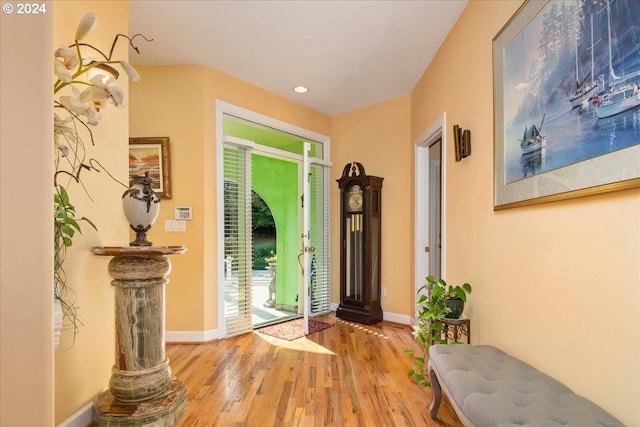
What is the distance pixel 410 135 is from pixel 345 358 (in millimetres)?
2683

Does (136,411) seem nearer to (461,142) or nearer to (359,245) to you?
(461,142)

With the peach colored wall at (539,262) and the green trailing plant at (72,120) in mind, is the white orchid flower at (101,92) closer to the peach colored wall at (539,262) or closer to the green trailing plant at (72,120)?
the green trailing plant at (72,120)

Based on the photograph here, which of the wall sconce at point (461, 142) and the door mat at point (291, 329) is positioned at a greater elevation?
the wall sconce at point (461, 142)

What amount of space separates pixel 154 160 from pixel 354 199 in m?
2.38

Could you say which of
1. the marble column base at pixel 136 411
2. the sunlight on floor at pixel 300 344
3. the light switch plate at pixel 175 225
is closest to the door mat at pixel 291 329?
the sunlight on floor at pixel 300 344

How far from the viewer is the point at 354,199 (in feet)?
13.5

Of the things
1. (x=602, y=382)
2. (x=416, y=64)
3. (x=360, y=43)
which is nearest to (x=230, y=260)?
(x=360, y=43)

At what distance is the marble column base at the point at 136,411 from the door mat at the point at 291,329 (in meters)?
1.64

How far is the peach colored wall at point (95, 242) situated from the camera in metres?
1.70

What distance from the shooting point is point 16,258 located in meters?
0.58

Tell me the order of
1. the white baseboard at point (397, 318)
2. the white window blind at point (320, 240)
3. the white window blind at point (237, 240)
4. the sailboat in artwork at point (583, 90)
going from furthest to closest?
the white window blind at point (320, 240)
the white baseboard at point (397, 318)
the white window blind at point (237, 240)
the sailboat in artwork at point (583, 90)

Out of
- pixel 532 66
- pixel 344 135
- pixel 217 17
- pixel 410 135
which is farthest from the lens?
pixel 344 135

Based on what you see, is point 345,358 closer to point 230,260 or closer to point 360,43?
point 230,260

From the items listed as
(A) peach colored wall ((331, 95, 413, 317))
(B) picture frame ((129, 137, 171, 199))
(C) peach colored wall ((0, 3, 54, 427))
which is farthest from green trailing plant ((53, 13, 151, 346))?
(A) peach colored wall ((331, 95, 413, 317))
